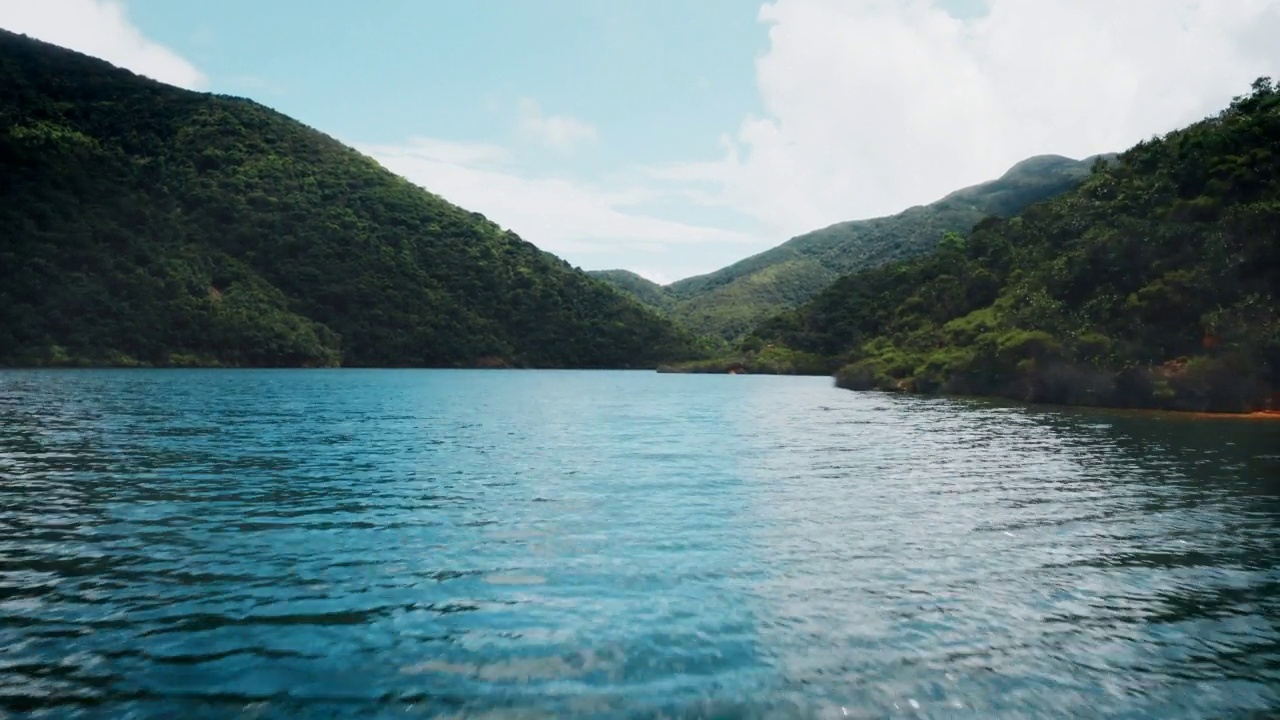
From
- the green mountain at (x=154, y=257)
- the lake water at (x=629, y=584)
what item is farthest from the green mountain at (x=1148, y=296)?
the green mountain at (x=154, y=257)

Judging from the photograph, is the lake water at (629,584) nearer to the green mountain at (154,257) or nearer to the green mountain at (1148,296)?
the green mountain at (1148,296)

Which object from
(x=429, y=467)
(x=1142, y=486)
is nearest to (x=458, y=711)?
(x=429, y=467)

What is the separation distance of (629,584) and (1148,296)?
74.3 meters

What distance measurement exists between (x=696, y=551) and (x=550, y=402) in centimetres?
6198

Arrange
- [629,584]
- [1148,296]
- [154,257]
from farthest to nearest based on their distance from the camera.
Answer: [154,257]
[1148,296]
[629,584]

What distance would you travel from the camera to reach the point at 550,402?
78938mm

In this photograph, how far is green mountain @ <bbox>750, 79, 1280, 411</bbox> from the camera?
A: 2525 inches

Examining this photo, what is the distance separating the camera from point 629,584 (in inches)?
593

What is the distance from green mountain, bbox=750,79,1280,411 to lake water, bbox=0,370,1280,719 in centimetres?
3714

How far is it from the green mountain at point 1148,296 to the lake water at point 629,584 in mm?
37141

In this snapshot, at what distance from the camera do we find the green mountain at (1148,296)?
210 feet

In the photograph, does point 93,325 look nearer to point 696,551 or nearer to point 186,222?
point 186,222

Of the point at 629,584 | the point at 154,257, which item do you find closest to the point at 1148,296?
the point at 629,584

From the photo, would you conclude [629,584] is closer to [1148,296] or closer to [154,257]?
[1148,296]
